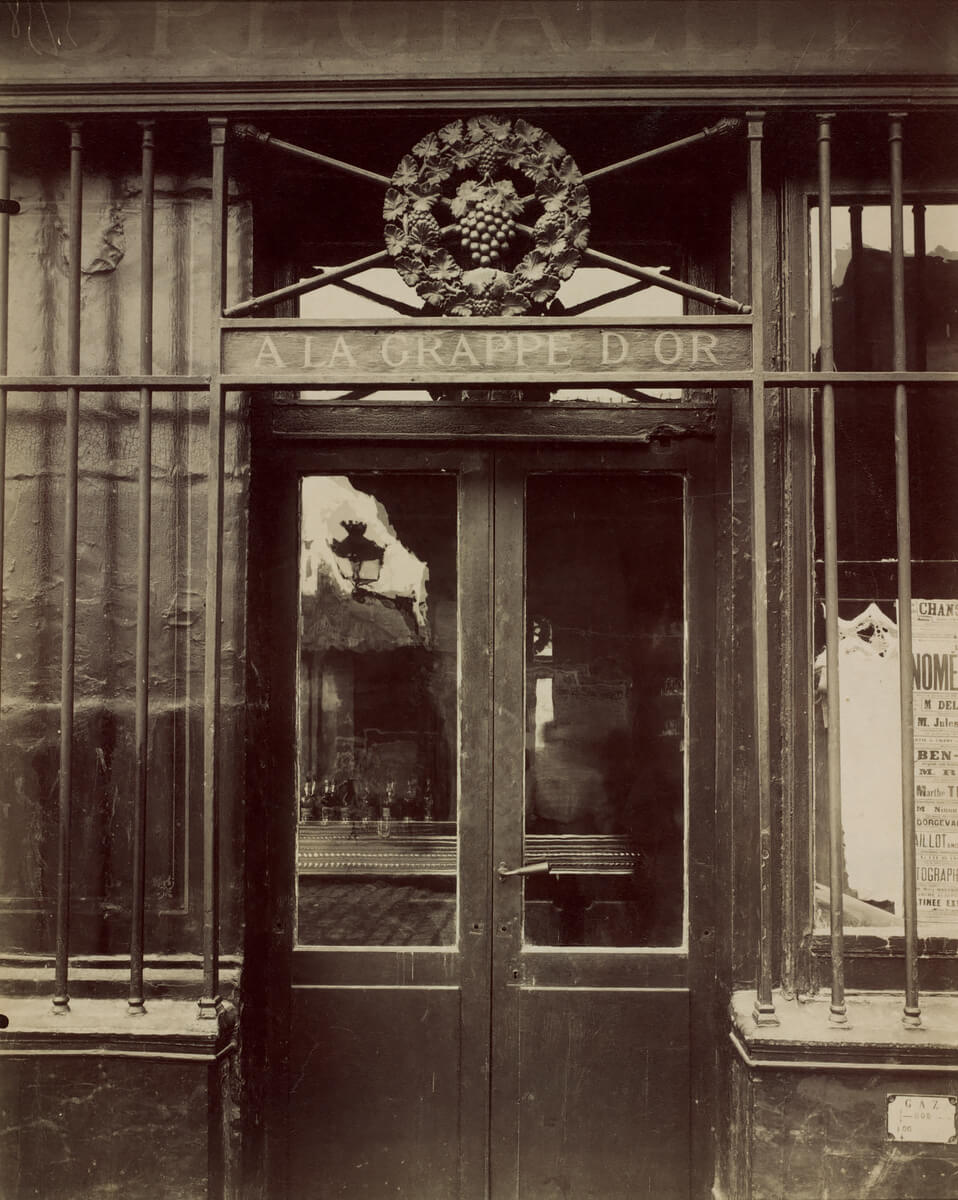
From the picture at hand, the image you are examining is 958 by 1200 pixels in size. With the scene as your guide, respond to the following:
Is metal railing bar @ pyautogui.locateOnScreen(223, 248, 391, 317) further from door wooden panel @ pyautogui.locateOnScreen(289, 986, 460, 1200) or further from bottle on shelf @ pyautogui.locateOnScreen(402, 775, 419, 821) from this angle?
door wooden panel @ pyautogui.locateOnScreen(289, 986, 460, 1200)

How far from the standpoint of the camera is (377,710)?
3748 millimetres

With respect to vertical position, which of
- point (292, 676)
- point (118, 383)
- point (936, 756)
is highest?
point (118, 383)

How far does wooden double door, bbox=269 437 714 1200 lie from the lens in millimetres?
3607

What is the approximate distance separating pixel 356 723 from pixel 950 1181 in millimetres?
2502

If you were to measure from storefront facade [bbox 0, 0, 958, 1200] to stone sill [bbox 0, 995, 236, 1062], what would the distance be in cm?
1

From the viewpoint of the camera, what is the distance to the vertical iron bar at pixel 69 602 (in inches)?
128

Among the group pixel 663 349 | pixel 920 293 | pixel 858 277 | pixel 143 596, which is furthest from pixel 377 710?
pixel 920 293

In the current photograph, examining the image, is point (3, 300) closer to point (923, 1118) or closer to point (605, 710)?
point (605, 710)

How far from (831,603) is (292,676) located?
1995 mm

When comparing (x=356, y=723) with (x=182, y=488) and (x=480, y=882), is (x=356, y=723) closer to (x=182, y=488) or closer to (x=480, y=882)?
(x=480, y=882)

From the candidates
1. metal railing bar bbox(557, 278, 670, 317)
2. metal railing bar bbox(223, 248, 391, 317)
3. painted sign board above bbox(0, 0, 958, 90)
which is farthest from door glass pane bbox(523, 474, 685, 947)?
painted sign board above bbox(0, 0, 958, 90)

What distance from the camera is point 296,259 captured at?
381 centimetres

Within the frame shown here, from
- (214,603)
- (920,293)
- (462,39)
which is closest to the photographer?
(214,603)

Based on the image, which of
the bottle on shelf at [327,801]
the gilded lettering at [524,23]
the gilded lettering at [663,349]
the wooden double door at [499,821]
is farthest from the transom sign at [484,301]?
the bottle on shelf at [327,801]
